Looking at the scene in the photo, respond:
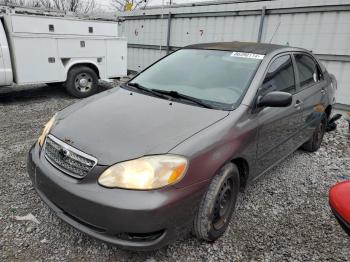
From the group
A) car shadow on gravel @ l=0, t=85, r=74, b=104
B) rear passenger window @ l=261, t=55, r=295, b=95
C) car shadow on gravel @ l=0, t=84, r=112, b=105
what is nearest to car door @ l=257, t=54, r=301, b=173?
rear passenger window @ l=261, t=55, r=295, b=95

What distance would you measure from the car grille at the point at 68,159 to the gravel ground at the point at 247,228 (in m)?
0.68

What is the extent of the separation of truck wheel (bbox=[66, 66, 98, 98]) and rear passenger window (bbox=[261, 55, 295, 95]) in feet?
18.1

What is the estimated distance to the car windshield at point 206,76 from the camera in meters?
2.69

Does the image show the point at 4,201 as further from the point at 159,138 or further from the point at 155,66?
the point at 155,66

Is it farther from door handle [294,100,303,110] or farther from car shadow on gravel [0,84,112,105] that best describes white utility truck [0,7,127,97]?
door handle [294,100,303,110]

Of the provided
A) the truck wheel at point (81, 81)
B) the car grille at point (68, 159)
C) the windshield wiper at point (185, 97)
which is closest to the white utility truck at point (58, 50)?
the truck wheel at point (81, 81)

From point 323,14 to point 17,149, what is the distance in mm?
6937

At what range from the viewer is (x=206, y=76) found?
2.93m

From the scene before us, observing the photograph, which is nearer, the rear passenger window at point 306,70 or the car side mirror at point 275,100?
the car side mirror at point 275,100

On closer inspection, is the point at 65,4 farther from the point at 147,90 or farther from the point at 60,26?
the point at 147,90

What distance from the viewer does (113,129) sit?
2266 millimetres

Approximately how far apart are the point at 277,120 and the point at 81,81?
5.83 meters

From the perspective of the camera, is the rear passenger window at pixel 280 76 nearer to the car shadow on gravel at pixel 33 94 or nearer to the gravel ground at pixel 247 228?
the gravel ground at pixel 247 228

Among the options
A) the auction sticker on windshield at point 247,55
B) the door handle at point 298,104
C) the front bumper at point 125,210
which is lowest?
the front bumper at point 125,210
